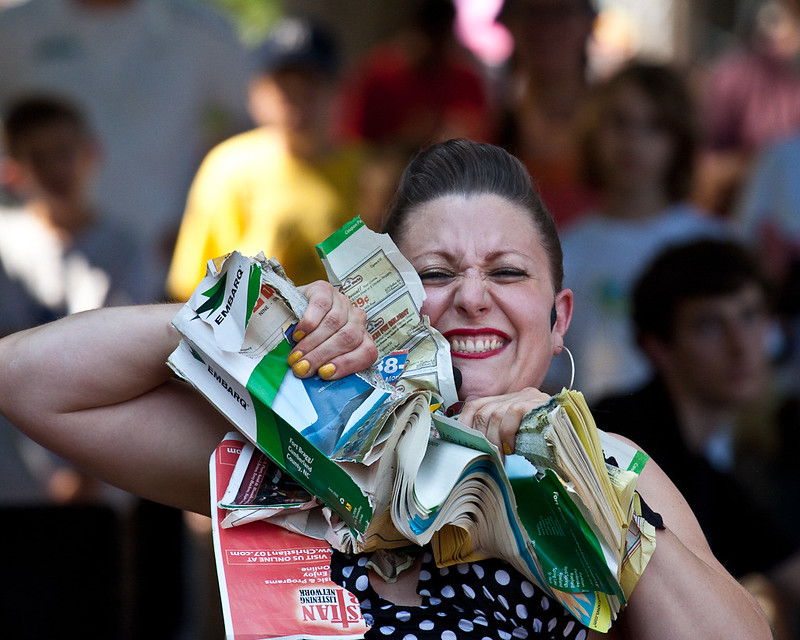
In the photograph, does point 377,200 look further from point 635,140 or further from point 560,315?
point 560,315

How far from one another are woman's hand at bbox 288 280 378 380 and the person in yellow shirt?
217cm

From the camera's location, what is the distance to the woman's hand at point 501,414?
1505 millimetres

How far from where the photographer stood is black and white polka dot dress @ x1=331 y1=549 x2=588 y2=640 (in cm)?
156

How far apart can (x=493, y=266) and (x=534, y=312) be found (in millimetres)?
107

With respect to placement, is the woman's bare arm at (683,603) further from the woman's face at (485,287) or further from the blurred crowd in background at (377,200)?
the blurred crowd in background at (377,200)

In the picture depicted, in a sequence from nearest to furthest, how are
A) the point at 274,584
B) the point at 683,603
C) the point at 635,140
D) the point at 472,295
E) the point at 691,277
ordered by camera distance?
the point at 274,584 → the point at 683,603 → the point at 472,295 → the point at 691,277 → the point at 635,140

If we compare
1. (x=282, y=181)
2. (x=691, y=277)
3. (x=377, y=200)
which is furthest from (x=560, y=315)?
(x=282, y=181)

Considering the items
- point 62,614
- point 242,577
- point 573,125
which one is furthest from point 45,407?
point 573,125

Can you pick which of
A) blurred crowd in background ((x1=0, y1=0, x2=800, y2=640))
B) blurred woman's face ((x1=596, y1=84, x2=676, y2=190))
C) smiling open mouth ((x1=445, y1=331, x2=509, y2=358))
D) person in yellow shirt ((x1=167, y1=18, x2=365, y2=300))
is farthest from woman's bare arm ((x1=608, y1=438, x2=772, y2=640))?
person in yellow shirt ((x1=167, y1=18, x2=365, y2=300))

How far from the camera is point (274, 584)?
1467 mm

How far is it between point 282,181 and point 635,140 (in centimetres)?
130

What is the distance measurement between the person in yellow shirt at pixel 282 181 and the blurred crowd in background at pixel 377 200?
1 centimetres

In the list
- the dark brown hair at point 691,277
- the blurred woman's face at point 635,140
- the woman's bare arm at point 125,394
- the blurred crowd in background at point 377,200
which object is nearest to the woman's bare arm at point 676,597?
the woman's bare arm at point 125,394

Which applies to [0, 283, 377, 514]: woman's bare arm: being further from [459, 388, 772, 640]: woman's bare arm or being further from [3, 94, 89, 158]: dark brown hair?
[3, 94, 89, 158]: dark brown hair
